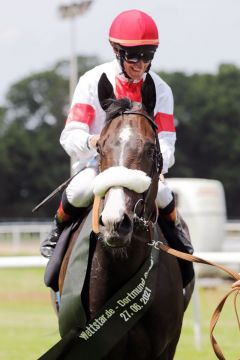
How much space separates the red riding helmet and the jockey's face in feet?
0.42

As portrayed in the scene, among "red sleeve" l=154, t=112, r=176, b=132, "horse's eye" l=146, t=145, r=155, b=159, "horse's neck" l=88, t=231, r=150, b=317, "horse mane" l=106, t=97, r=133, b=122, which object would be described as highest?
"horse mane" l=106, t=97, r=133, b=122

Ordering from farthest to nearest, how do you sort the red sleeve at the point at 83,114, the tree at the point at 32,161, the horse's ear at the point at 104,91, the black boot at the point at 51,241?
the tree at the point at 32,161, the black boot at the point at 51,241, the red sleeve at the point at 83,114, the horse's ear at the point at 104,91

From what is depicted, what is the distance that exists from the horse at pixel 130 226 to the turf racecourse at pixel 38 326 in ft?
13.8

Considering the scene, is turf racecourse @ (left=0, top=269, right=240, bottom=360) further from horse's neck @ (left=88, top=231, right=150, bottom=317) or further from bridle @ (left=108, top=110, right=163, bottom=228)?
bridle @ (left=108, top=110, right=163, bottom=228)

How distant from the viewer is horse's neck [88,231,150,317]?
5.98 meters

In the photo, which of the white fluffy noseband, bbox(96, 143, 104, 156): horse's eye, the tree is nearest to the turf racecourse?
bbox(96, 143, 104, 156): horse's eye

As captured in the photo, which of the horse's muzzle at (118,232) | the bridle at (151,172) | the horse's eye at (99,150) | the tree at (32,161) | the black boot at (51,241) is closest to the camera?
the horse's muzzle at (118,232)

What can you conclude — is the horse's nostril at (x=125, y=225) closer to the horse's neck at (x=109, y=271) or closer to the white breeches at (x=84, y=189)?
the horse's neck at (x=109, y=271)

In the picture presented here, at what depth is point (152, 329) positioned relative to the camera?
243 inches

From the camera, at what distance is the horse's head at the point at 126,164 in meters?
5.39

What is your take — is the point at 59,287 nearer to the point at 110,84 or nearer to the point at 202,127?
the point at 110,84

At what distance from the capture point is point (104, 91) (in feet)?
20.1

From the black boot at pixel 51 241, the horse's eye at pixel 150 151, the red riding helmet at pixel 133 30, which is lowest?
the black boot at pixel 51 241

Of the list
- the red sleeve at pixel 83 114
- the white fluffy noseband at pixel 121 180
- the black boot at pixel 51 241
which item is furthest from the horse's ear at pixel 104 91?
the black boot at pixel 51 241
